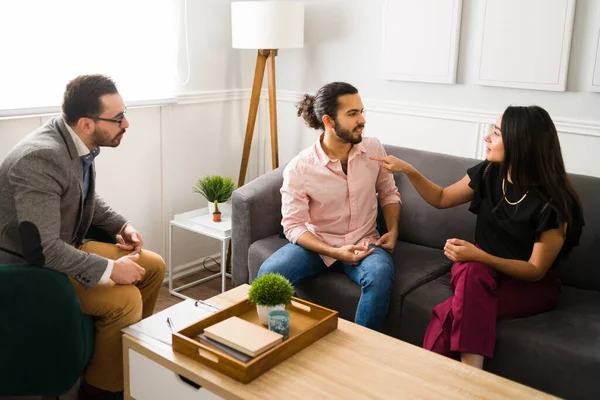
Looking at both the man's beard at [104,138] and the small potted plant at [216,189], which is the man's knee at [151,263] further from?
the small potted plant at [216,189]

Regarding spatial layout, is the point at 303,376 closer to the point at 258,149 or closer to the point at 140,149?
the point at 140,149

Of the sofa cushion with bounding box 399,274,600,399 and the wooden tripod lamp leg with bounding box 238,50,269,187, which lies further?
the wooden tripod lamp leg with bounding box 238,50,269,187

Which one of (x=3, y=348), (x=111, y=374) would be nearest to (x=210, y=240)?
(x=111, y=374)

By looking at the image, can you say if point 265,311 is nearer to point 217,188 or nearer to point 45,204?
point 45,204

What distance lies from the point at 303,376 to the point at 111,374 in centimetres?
86

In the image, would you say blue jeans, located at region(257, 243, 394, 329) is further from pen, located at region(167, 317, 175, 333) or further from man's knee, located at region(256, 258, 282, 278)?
pen, located at region(167, 317, 175, 333)

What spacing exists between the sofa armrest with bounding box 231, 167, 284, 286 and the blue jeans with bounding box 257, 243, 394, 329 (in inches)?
9.8

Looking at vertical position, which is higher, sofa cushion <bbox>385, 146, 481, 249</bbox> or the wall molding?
the wall molding

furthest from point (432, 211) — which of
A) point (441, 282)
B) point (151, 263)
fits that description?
point (151, 263)

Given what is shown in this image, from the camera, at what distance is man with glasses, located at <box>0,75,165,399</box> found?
2066mm

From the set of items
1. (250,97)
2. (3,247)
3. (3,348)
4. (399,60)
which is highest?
(399,60)

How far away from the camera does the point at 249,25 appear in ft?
10.8

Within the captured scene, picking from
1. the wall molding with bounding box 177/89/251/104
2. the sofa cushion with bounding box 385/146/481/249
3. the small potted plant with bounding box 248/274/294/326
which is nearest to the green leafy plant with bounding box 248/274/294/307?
the small potted plant with bounding box 248/274/294/326

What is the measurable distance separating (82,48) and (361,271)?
1.68m
